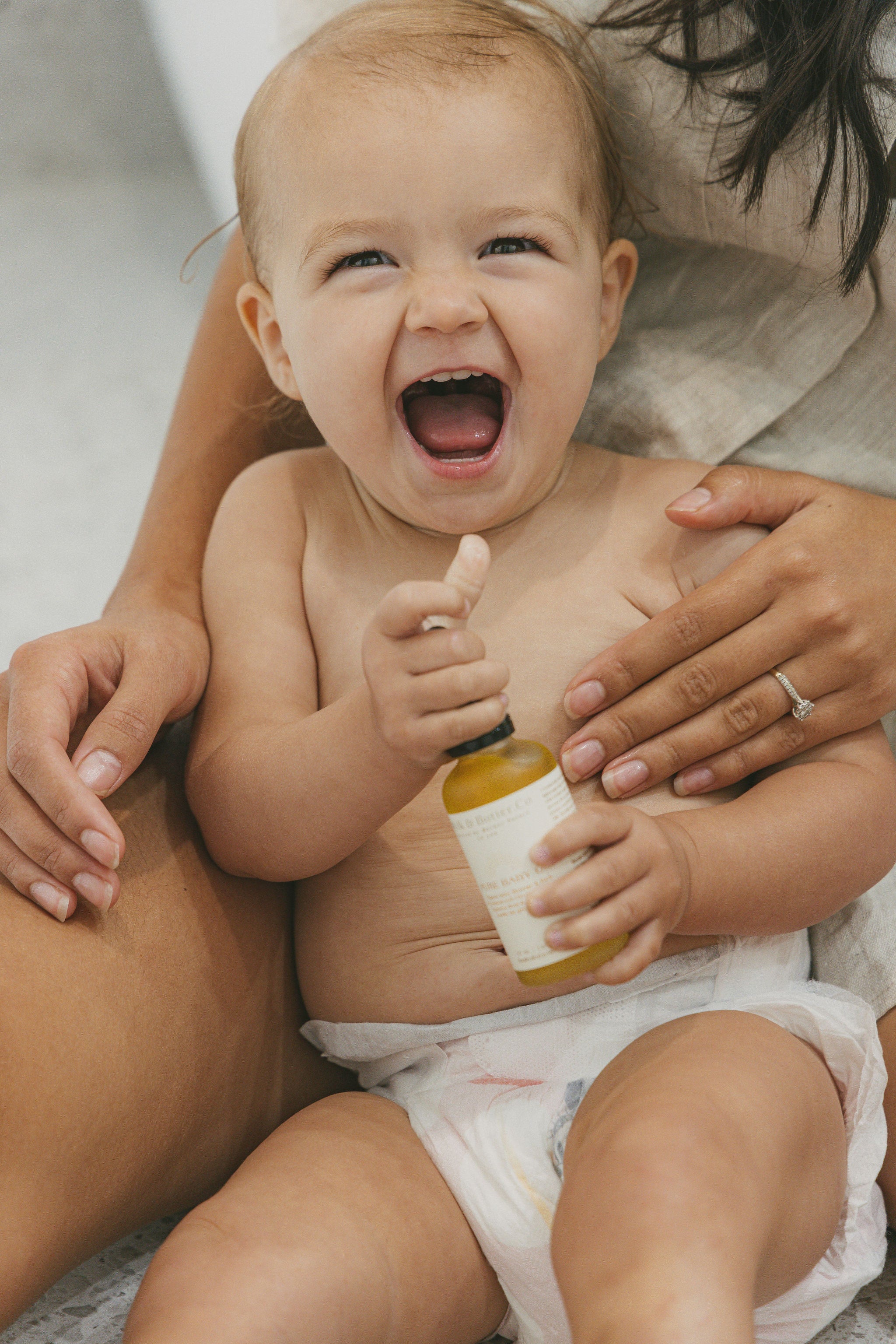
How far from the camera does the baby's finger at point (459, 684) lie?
712 mm

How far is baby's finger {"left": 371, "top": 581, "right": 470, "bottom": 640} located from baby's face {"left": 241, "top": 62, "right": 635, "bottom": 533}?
26cm

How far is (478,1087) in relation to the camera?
925 mm

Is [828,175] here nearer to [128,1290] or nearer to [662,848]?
[662,848]

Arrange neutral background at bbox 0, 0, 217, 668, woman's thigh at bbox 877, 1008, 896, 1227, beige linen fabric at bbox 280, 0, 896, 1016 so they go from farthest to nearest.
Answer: neutral background at bbox 0, 0, 217, 668 → beige linen fabric at bbox 280, 0, 896, 1016 → woman's thigh at bbox 877, 1008, 896, 1227

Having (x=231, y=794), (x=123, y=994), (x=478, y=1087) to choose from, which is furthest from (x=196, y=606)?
(x=478, y=1087)

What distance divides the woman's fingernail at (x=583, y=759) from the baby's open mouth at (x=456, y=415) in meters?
0.26

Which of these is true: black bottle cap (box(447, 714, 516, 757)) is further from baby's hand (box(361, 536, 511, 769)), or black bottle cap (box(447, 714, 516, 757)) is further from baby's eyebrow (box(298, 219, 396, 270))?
baby's eyebrow (box(298, 219, 396, 270))

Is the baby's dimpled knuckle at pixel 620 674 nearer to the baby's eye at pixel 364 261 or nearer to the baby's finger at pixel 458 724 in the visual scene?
the baby's finger at pixel 458 724

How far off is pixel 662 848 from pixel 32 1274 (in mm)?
518

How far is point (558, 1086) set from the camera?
904 mm

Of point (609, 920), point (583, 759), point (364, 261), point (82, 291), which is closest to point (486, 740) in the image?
point (609, 920)

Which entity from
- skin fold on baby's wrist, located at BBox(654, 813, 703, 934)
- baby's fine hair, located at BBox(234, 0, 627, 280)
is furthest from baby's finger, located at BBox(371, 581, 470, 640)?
baby's fine hair, located at BBox(234, 0, 627, 280)

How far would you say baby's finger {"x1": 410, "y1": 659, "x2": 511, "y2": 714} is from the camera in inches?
28.0

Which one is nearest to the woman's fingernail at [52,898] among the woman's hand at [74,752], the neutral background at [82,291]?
the woman's hand at [74,752]
